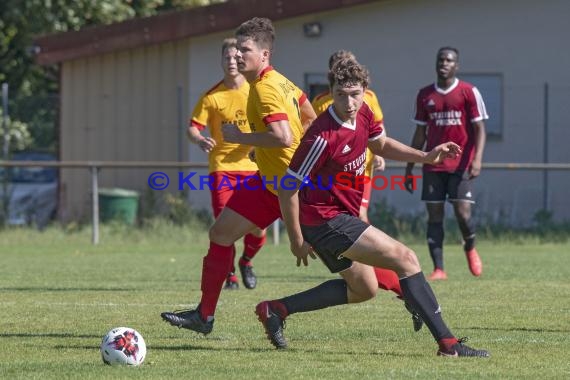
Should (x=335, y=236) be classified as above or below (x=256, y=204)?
below

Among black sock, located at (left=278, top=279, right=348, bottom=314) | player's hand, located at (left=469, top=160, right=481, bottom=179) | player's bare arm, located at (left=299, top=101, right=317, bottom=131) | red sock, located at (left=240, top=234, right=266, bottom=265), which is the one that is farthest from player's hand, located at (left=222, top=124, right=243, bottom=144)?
player's hand, located at (left=469, top=160, right=481, bottom=179)

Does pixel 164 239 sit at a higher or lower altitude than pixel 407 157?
lower

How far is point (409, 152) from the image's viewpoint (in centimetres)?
764

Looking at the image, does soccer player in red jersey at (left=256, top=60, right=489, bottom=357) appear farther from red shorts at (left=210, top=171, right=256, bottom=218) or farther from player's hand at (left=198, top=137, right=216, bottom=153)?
red shorts at (left=210, top=171, right=256, bottom=218)

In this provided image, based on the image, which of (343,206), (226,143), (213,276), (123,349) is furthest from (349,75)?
(226,143)

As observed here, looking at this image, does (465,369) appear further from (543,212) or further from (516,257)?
(543,212)

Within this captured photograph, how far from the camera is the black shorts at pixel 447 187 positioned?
1209 cm

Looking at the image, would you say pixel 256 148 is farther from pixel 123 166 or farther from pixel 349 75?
pixel 123 166

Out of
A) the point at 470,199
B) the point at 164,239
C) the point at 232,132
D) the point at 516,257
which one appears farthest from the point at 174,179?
the point at 232,132

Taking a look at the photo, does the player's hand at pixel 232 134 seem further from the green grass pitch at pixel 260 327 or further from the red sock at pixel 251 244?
the red sock at pixel 251 244

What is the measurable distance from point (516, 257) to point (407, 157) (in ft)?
26.5

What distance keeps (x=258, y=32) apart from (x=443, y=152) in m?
1.44

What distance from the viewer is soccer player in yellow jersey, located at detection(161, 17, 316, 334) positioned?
7.67m

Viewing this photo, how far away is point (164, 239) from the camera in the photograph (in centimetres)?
1847
